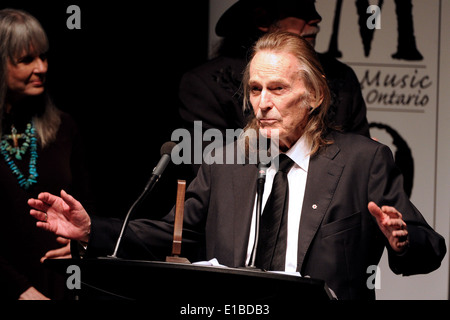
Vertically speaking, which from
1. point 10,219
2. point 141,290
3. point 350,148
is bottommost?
point 10,219

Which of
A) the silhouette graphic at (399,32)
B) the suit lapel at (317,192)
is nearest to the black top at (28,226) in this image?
the suit lapel at (317,192)

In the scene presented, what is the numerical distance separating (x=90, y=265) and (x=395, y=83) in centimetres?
287

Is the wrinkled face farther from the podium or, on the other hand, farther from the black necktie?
the podium

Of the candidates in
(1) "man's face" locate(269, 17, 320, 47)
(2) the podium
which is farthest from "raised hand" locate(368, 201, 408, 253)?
(1) "man's face" locate(269, 17, 320, 47)

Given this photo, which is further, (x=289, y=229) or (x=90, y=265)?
(x=289, y=229)

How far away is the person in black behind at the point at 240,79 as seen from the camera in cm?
388

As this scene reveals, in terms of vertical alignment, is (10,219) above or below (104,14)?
below

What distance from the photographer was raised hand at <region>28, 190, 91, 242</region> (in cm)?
268

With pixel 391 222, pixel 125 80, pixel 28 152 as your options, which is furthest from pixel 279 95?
pixel 125 80

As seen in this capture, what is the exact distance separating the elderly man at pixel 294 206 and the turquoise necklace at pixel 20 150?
99 centimetres

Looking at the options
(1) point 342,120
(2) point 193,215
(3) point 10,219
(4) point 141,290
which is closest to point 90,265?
(4) point 141,290

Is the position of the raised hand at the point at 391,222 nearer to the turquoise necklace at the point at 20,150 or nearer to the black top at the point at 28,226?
the black top at the point at 28,226

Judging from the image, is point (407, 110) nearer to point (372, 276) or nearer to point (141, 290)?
point (372, 276)
